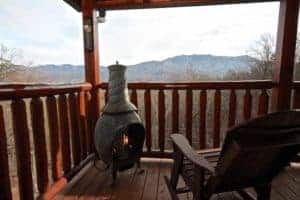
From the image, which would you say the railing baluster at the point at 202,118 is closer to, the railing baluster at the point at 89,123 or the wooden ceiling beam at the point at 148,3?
the wooden ceiling beam at the point at 148,3

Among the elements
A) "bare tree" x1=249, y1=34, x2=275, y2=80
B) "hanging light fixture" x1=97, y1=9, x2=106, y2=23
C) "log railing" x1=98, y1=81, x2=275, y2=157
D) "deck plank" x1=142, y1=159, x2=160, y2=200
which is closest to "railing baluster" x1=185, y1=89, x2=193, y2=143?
"log railing" x1=98, y1=81, x2=275, y2=157

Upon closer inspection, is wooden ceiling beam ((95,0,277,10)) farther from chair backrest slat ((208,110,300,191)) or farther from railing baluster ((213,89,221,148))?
chair backrest slat ((208,110,300,191))

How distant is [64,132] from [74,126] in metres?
0.19

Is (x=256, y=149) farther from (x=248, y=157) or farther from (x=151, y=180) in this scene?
(x=151, y=180)

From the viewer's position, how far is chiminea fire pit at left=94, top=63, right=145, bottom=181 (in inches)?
86.6

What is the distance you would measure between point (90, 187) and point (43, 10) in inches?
258

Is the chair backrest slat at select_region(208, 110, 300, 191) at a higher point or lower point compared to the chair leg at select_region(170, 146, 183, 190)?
higher

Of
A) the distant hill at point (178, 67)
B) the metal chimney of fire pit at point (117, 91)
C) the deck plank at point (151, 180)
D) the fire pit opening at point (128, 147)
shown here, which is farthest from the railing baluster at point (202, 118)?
the distant hill at point (178, 67)

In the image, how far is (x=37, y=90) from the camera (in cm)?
176

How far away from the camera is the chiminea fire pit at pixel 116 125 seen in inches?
86.6

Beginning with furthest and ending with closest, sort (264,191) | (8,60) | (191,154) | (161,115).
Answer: (8,60) < (161,115) < (264,191) < (191,154)

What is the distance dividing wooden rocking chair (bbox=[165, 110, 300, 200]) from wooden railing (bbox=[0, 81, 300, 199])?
101 cm

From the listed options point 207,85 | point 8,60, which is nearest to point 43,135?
point 207,85

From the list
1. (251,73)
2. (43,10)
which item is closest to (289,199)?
(251,73)
